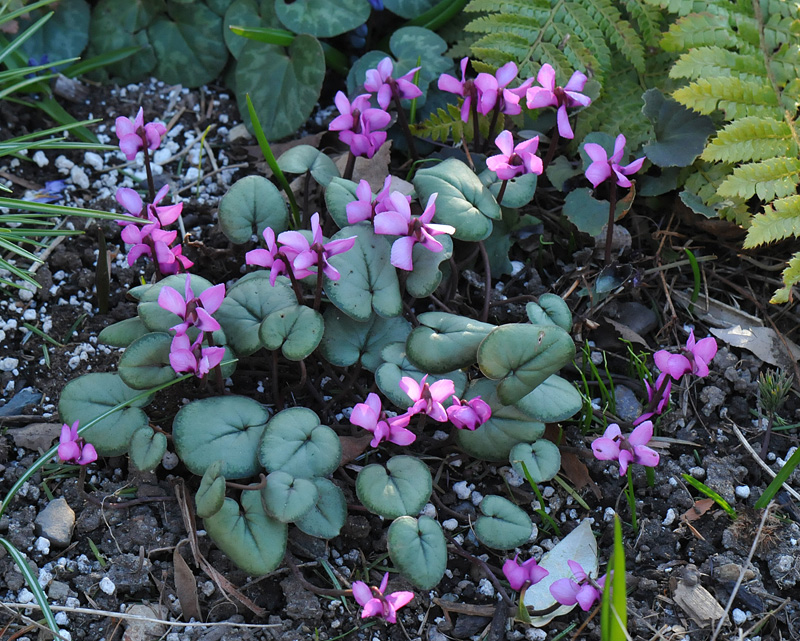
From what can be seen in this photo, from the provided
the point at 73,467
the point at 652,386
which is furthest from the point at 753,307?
the point at 73,467

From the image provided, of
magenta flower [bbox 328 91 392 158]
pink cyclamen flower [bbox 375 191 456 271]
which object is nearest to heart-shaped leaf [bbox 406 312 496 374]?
pink cyclamen flower [bbox 375 191 456 271]

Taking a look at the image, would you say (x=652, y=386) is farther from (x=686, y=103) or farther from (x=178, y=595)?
(x=178, y=595)

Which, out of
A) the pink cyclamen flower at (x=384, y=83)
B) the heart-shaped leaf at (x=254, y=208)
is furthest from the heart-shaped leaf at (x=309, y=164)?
the pink cyclamen flower at (x=384, y=83)

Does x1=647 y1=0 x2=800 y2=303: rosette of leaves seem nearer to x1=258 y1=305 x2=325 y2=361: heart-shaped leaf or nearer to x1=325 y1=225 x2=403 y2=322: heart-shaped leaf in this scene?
x1=325 y1=225 x2=403 y2=322: heart-shaped leaf

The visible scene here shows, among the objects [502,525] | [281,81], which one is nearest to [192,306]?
[502,525]

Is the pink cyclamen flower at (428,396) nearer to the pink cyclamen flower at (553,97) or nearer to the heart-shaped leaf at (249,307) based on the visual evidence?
the heart-shaped leaf at (249,307)

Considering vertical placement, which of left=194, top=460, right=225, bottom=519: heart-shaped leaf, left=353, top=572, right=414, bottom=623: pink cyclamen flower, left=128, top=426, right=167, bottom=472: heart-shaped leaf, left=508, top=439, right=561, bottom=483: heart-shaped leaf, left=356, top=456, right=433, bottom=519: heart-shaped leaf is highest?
left=194, top=460, right=225, bottom=519: heart-shaped leaf

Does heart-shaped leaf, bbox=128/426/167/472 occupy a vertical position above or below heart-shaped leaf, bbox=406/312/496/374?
below
